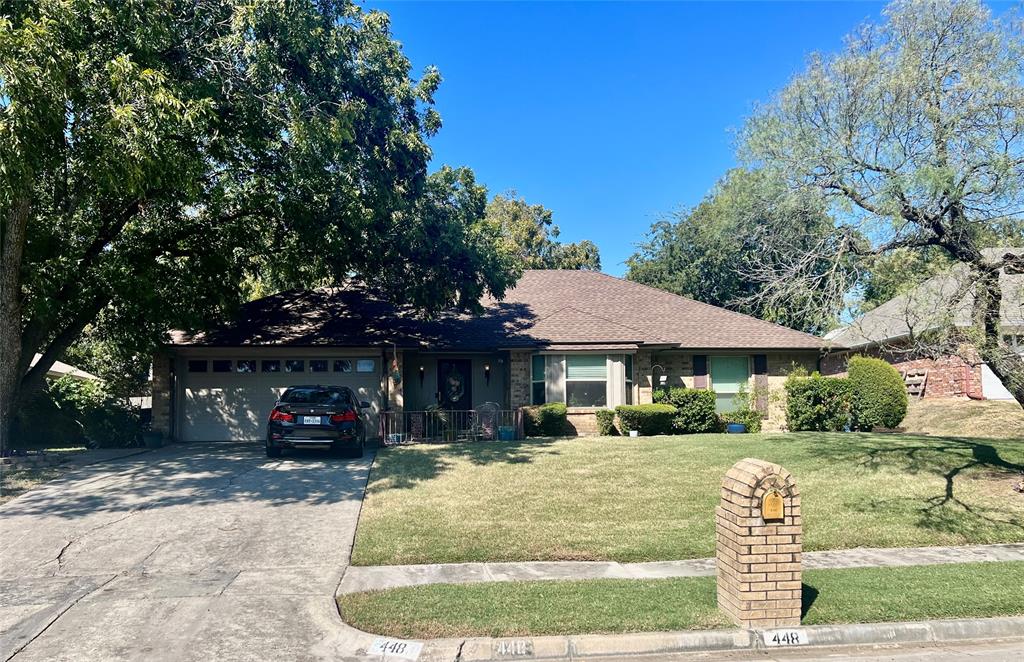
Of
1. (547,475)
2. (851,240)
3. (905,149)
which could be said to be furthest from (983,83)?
(547,475)

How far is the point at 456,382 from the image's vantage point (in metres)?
20.4

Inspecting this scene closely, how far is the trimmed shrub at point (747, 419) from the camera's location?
19.3 m

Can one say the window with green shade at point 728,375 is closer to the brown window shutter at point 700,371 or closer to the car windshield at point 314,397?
the brown window shutter at point 700,371

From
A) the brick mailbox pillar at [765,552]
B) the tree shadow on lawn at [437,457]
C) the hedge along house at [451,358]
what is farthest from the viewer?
the hedge along house at [451,358]

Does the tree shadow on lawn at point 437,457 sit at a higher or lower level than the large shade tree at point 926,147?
lower

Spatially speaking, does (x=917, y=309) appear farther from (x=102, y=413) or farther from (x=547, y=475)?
(x=102, y=413)

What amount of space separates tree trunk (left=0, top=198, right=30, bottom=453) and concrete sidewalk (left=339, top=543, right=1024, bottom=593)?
8.81m

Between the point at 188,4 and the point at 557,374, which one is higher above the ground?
the point at 188,4

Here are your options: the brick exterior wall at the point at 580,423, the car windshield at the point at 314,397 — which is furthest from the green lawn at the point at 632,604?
the brick exterior wall at the point at 580,423

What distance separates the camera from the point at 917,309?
10.3 m

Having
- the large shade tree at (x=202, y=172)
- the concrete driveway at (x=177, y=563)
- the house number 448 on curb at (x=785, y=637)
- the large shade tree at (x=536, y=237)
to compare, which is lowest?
the house number 448 on curb at (x=785, y=637)

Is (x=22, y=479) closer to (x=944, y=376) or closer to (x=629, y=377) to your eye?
(x=629, y=377)

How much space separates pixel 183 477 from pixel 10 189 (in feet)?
17.5

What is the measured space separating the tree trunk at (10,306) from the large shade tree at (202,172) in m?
0.03
